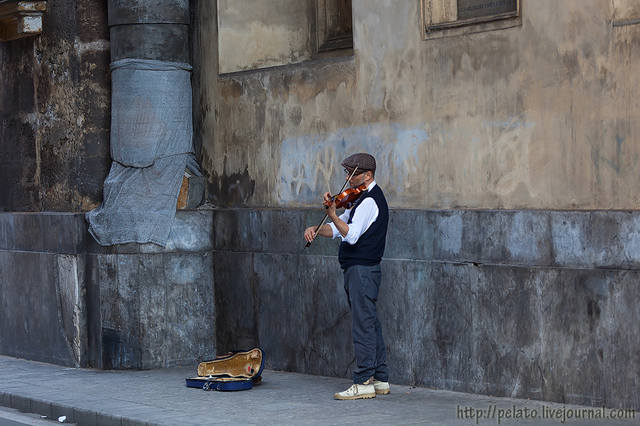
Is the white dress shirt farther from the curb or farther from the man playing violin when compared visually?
the curb

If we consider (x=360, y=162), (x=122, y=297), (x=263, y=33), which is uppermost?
(x=263, y=33)

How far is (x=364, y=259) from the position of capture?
9.34 metres

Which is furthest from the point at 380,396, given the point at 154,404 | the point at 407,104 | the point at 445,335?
the point at 407,104

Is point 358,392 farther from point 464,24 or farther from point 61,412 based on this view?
point 464,24

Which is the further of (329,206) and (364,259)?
(364,259)

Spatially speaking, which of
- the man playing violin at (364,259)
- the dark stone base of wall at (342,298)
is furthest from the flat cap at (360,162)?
the dark stone base of wall at (342,298)

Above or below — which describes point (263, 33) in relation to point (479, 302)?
above

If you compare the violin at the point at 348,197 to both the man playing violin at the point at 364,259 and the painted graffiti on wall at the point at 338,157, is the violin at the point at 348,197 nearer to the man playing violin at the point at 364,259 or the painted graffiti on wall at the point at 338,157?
the man playing violin at the point at 364,259

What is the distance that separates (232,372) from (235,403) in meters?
1.03

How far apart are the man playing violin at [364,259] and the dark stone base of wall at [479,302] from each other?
662mm

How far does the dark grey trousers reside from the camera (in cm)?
935

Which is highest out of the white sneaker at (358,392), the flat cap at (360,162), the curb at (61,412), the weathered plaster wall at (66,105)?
the weathered plaster wall at (66,105)

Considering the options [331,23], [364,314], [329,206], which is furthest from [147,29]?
[364,314]

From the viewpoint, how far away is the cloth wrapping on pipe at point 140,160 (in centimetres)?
1202
